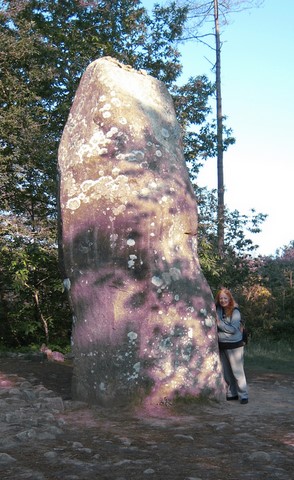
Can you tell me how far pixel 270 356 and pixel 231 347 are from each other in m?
5.97

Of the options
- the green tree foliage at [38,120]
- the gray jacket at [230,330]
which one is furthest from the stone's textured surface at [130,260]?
the green tree foliage at [38,120]

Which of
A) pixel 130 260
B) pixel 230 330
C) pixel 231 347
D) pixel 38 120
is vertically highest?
pixel 38 120

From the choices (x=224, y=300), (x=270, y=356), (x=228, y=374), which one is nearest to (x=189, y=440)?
(x=228, y=374)

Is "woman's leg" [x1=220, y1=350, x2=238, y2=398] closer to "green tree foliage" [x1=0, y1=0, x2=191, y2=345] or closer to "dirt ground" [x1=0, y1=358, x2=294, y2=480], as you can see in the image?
"dirt ground" [x1=0, y1=358, x2=294, y2=480]

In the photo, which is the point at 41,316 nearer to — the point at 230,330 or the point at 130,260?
the point at 230,330

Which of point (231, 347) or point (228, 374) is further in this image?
point (228, 374)

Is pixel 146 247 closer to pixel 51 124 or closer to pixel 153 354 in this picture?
pixel 153 354

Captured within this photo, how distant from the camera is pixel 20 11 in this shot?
1530 centimetres

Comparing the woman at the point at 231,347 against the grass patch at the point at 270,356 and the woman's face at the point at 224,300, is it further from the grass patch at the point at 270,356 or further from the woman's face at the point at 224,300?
the grass patch at the point at 270,356

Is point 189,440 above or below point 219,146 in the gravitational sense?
below

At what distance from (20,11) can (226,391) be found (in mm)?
12477

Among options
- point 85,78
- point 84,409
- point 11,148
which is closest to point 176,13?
point 11,148

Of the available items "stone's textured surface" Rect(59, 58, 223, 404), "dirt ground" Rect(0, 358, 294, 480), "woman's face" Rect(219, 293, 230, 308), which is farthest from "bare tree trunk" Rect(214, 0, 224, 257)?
"dirt ground" Rect(0, 358, 294, 480)

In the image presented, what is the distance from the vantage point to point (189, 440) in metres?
4.96
